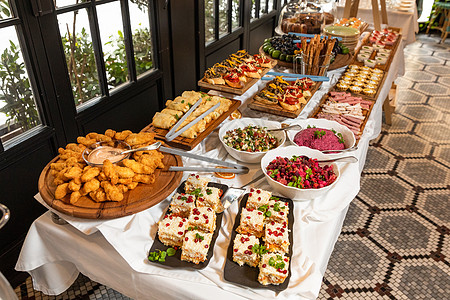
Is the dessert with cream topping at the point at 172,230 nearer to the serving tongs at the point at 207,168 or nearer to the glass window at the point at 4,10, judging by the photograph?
the serving tongs at the point at 207,168

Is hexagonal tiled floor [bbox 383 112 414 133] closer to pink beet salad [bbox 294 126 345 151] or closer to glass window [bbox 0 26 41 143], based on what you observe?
pink beet salad [bbox 294 126 345 151]

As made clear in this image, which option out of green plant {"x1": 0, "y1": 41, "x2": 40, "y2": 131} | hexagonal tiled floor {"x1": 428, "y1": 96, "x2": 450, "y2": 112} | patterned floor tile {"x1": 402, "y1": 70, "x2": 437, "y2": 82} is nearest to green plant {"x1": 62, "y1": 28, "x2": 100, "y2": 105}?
green plant {"x1": 0, "y1": 41, "x2": 40, "y2": 131}

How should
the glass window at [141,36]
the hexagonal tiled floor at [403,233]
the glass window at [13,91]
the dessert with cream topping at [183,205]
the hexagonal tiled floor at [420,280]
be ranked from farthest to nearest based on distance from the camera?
the glass window at [141,36], the hexagonal tiled floor at [403,233], the hexagonal tiled floor at [420,280], the glass window at [13,91], the dessert with cream topping at [183,205]

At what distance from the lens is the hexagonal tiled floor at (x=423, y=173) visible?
284 centimetres

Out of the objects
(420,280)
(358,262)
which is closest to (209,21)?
(358,262)

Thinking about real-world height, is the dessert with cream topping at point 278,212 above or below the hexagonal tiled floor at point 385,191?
above

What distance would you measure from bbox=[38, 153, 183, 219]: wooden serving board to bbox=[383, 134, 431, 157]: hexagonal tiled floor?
2.52 m

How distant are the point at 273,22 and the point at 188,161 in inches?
145

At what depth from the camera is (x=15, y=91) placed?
1.89 m

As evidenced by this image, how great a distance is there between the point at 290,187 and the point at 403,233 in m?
1.44

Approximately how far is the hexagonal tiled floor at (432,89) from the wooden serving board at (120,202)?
394cm

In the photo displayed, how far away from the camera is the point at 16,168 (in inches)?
76.2

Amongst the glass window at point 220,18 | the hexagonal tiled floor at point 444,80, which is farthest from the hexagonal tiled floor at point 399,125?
the glass window at point 220,18

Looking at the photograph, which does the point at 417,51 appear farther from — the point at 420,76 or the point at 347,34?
the point at 347,34
